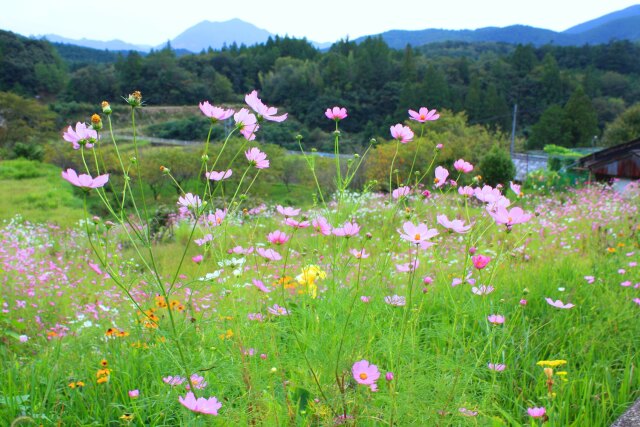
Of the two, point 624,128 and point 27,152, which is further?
point 624,128

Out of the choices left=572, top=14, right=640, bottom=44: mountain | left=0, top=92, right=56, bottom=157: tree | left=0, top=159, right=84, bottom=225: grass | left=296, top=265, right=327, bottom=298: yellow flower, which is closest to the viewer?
left=296, top=265, right=327, bottom=298: yellow flower

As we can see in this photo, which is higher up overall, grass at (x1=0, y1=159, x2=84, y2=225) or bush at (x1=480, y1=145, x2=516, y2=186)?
bush at (x1=480, y1=145, x2=516, y2=186)

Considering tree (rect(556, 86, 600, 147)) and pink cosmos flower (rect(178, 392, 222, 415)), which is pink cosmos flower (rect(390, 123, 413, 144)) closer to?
pink cosmos flower (rect(178, 392, 222, 415))

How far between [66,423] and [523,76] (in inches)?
1794

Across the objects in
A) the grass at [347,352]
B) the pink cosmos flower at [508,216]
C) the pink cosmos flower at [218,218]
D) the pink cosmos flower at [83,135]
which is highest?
the pink cosmos flower at [83,135]

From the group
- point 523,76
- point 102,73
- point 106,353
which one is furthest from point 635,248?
point 102,73

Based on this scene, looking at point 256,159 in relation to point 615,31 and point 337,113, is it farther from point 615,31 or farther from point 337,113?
point 615,31

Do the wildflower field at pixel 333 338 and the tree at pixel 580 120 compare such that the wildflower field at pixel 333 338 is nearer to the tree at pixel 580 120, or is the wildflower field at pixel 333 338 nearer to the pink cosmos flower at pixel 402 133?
the pink cosmos flower at pixel 402 133

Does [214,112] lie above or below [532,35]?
below

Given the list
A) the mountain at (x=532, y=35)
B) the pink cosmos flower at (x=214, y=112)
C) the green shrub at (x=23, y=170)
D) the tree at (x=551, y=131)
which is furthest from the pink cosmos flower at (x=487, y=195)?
the mountain at (x=532, y=35)

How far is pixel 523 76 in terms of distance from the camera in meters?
41.6

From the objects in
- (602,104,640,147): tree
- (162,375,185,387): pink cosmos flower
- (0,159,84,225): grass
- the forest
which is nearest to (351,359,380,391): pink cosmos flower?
(162,375,185,387): pink cosmos flower

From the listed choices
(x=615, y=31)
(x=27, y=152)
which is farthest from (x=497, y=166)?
(x=615, y=31)

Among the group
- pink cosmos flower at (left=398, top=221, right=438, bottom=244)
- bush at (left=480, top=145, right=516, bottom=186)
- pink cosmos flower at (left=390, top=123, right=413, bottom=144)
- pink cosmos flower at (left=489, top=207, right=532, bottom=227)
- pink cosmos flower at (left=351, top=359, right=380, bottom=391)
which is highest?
pink cosmos flower at (left=390, top=123, right=413, bottom=144)
